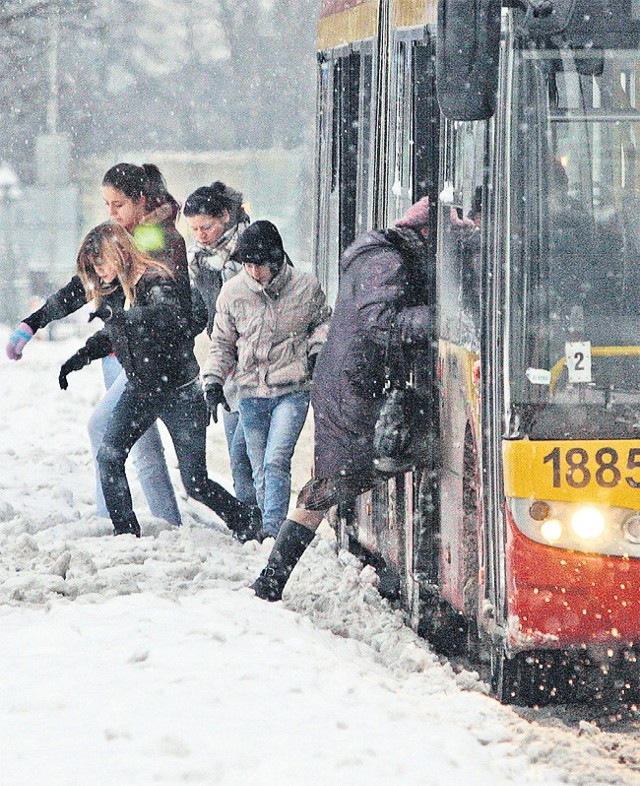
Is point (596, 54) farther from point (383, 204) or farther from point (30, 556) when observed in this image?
point (30, 556)

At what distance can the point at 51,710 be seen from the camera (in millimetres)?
5008

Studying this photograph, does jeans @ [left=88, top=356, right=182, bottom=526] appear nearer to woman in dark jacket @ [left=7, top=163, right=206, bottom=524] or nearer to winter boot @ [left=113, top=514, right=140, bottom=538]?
woman in dark jacket @ [left=7, top=163, right=206, bottom=524]

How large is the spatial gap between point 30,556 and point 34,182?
135ft

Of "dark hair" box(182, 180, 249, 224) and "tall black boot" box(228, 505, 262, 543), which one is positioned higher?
"dark hair" box(182, 180, 249, 224)

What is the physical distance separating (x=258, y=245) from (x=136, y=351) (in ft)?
2.57

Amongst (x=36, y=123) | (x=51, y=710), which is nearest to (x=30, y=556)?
(x=51, y=710)

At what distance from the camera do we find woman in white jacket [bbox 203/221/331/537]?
877 centimetres

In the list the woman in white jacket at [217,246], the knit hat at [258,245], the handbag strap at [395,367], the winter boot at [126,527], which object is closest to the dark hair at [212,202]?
the woman in white jacket at [217,246]

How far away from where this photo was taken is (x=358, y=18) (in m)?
8.68

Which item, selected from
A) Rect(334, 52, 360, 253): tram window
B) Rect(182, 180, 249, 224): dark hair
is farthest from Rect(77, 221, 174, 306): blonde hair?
Rect(334, 52, 360, 253): tram window

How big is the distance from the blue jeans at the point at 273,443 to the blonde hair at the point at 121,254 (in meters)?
0.87

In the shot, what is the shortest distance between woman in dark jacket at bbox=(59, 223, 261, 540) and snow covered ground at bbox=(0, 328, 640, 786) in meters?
0.44

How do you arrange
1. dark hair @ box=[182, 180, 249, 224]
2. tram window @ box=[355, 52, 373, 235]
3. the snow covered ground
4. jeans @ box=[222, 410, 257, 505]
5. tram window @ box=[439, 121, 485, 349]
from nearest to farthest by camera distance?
the snow covered ground, tram window @ box=[439, 121, 485, 349], tram window @ box=[355, 52, 373, 235], dark hair @ box=[182, 180, 249, 224], jeans @ box=[222, 410, 257, 505]

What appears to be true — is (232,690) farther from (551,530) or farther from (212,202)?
(212,202)
